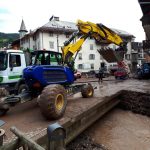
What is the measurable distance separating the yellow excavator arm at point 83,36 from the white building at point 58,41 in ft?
85.6

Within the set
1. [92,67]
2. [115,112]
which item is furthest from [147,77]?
[92,67]

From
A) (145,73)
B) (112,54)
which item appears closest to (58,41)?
(145,73)

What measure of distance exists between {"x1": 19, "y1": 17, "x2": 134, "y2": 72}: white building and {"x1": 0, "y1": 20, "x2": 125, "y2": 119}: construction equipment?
87.7 feet

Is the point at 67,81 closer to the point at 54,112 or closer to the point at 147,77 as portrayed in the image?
the point at 54,112

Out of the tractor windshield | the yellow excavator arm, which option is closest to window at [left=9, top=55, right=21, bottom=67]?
the tractor windshield

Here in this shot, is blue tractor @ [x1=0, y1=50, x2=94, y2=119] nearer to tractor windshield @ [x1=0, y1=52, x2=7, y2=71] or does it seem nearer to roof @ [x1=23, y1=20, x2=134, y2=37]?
tractor windshield @ [x1=0, y1=52, x2=7, y2=71]

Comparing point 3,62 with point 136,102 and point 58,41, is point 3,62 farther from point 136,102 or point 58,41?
point 58,41

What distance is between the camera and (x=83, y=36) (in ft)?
34.6

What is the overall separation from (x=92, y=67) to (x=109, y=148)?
3832cm

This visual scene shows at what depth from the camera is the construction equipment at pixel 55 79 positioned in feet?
19.8

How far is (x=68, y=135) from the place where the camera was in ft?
20.8

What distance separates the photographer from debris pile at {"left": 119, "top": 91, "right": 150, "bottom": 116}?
34.1 ft

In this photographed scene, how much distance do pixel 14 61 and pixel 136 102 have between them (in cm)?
632

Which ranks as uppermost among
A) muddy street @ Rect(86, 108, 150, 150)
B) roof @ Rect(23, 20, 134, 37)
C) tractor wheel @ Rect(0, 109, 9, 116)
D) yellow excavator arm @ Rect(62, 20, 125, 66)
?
roof @ Rect(23, 20, 134, 37)
